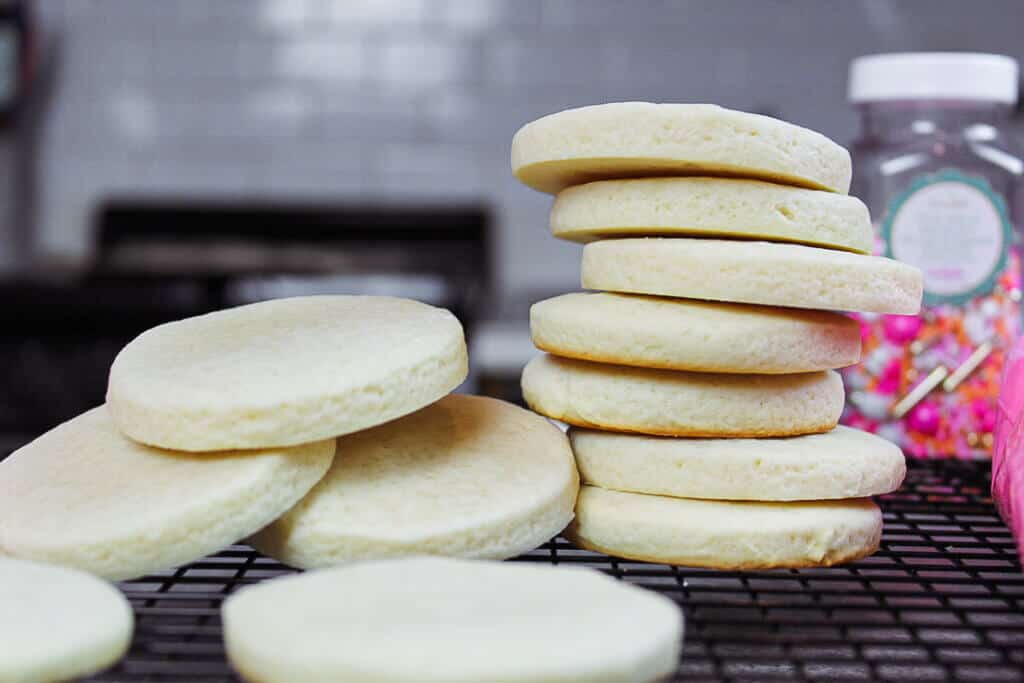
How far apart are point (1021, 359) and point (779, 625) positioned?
0.36 m

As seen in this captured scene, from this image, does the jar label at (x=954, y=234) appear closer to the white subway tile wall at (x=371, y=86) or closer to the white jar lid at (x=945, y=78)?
the white jar lid at (x=945, y=78)

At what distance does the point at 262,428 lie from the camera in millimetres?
610

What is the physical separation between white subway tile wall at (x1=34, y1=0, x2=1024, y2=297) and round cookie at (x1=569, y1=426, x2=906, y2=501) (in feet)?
6.24

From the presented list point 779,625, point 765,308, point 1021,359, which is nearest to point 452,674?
point 779,625

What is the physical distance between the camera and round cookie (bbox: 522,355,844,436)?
71 cm

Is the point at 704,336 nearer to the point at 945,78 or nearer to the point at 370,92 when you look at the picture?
the point at 945,78

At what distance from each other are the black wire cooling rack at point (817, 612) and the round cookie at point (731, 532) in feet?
0.03

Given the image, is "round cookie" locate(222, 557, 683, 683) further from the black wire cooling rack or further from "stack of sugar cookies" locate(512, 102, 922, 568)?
"stack of sugar cookies" locate(512, 102, 922, 568)

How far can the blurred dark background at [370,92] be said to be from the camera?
2600 mm

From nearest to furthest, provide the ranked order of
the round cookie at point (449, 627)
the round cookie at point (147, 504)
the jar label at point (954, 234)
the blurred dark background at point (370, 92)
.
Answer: the round cookie at point (449, 627) < the round cookie at point (147, 504) < the jar label at point (954, 234) < the blurred dark background at point (370, 92)

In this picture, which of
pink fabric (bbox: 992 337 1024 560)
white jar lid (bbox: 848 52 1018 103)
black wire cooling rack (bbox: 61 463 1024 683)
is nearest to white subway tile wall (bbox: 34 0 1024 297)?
white jar lid (bbox: 848 52 1018 103)

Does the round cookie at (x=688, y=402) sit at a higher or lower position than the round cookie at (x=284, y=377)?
lower

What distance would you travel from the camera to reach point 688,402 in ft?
2.32

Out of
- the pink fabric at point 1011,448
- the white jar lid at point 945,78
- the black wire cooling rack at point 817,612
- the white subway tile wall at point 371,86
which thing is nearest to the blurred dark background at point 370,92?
the white subway tile wall at point 371,86
